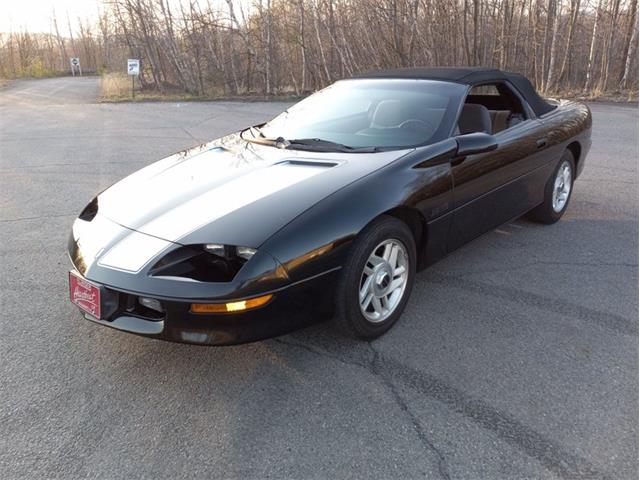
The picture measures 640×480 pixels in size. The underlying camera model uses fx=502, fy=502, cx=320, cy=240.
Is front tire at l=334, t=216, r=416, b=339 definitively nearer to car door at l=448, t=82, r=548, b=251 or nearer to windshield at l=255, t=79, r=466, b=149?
car door at l=448, t=82, r=548, b=251

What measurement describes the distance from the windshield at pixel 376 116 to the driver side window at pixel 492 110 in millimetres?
169

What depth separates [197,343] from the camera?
2230 mm

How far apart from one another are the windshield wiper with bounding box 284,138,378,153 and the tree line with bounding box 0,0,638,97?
13093mm

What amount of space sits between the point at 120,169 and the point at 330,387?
218 inches

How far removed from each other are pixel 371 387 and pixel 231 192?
123 cm

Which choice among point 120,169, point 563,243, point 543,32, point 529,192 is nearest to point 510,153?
point 529,192

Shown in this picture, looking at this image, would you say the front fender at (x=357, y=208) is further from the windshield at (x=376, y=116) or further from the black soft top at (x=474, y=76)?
the black soft top at (x=474, y=76)

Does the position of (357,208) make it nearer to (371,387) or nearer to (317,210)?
(317,210)

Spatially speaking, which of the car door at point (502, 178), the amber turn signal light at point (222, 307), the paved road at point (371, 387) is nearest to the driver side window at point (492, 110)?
the car door at point (502, 178)

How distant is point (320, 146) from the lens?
3213mm

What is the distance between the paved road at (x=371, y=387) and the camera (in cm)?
196

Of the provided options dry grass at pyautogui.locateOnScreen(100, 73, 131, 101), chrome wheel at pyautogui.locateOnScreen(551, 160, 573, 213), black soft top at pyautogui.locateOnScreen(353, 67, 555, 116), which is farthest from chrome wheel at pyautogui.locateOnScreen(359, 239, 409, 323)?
dry grass at pyautogui.locateOnScreen(100, 73, 131, 101)

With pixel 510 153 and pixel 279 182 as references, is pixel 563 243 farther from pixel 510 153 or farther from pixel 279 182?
pixel 279 182

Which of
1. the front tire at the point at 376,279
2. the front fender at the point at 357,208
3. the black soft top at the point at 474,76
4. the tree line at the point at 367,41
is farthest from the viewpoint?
the tree line at the point at 367,41
